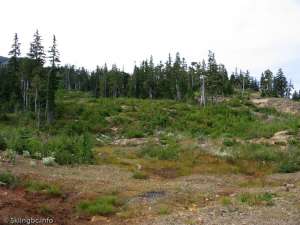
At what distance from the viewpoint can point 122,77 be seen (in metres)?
107

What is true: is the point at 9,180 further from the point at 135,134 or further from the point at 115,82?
the point at 115,82

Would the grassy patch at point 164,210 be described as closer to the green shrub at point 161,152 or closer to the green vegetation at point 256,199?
the green vegetation at point 256,199

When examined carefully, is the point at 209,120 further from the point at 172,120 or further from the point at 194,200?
the point at 194,200

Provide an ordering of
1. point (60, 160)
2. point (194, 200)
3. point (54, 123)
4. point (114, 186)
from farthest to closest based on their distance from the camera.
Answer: point (54, 123) < point (60, 160) < point (114, 186) < point (194, 200)

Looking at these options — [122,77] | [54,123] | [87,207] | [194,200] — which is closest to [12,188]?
[87,207]

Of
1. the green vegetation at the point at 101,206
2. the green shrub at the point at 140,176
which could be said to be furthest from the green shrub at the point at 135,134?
the green vegetation at the point at 101,206

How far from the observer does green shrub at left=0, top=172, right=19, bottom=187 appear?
62.4 feet

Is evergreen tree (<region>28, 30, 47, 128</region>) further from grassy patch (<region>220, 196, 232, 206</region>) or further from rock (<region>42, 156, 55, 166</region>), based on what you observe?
grassy patch (<region>220, 196, 232, 206</region>)

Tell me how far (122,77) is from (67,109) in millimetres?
42357

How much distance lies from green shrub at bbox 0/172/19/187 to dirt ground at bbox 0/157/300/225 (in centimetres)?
56

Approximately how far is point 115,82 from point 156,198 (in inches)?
3229

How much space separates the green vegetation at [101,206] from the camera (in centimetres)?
1614

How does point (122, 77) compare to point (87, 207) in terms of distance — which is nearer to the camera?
point (87, 207)

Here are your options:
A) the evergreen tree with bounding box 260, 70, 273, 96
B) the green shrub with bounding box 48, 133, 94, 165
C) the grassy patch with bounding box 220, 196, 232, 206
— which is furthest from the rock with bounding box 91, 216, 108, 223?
the evergreen tree with bounding box 260, 70, 273, 96
